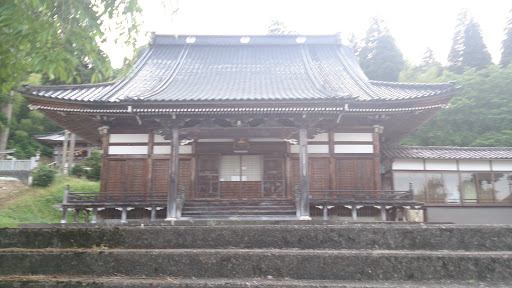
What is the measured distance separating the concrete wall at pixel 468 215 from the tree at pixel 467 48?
1944cm

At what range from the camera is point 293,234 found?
528 cm

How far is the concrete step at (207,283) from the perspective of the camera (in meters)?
4.14

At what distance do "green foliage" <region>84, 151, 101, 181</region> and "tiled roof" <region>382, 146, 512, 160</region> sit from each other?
1894 cm

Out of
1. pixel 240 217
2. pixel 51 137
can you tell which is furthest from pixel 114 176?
pixel 51 137

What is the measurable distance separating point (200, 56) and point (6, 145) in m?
21.1

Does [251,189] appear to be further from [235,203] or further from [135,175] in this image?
[135,175]

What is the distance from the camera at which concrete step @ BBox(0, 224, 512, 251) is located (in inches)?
205

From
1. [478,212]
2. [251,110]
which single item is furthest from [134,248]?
[478,212]

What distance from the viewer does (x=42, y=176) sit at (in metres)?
18.4

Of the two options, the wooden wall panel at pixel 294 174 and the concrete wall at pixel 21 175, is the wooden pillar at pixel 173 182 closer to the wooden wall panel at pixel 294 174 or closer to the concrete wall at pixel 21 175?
the wooden wall panel at pixel 294 174

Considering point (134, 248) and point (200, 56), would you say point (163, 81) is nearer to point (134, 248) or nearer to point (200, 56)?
point (200, 56)

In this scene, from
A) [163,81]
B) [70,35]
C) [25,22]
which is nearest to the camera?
[25,22]

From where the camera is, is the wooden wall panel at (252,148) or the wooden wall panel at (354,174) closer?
the wooden wall panel at (354,174)

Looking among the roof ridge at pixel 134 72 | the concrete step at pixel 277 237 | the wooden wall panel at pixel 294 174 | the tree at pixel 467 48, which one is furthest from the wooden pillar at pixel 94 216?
the tree at pixel 467 48
